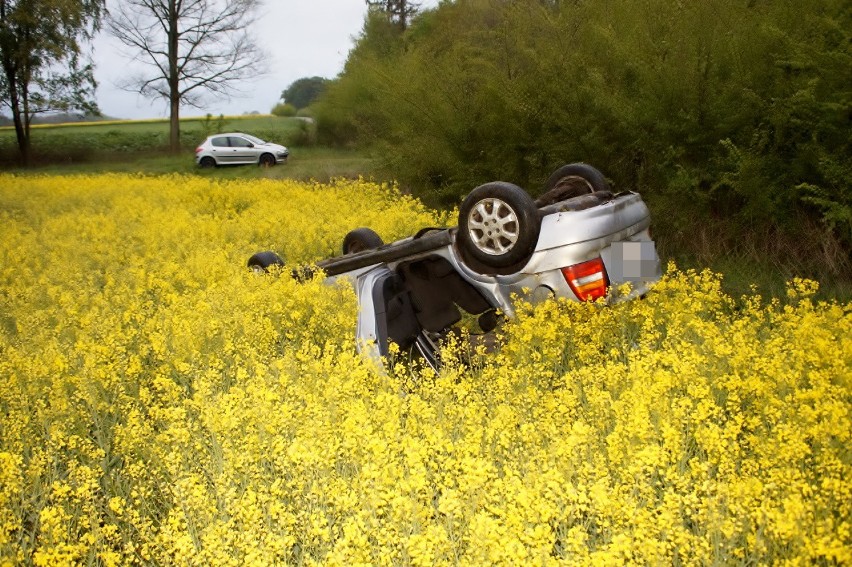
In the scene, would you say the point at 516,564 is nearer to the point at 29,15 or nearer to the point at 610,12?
the point at 610,12

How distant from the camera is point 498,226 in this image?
4656 mm

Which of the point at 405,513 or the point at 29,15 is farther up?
the point at 29,15

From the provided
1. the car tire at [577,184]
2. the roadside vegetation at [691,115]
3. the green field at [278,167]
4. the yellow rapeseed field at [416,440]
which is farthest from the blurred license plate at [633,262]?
the roadside vegetation at [691,115]

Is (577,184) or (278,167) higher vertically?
(577,184)

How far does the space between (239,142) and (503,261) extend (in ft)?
86.2

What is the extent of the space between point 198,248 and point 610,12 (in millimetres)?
6202

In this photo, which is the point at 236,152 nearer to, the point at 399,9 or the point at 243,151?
the point at 243,151

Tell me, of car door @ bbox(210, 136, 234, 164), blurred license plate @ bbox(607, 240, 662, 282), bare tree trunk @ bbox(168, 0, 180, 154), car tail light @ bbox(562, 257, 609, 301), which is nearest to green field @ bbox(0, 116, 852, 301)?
car door @ bbox(210, 136, 234, 164)

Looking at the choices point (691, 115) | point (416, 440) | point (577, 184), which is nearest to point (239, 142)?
point (691, 115)

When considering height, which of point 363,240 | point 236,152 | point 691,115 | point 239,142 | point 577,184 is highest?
point 691,115

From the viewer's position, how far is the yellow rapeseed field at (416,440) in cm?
288

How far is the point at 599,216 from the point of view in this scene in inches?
183

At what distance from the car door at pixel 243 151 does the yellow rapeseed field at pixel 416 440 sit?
74.0 feet

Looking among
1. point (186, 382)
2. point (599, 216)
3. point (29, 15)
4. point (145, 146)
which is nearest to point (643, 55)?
point (599, 216)
